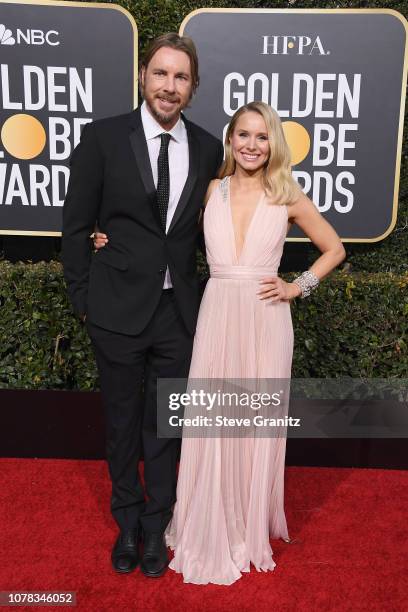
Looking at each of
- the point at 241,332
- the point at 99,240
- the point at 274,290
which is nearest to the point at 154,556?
the point at 241,332

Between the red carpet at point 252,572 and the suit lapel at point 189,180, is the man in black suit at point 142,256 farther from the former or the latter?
the red carpet at point 252,572

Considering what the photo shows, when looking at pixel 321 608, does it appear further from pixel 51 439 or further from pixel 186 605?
pixel 51 439

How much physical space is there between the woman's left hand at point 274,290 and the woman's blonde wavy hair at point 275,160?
1.06 ft

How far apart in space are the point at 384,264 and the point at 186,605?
2756 mm

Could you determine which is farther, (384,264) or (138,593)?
(384,264)

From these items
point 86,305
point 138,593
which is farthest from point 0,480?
point 86,305

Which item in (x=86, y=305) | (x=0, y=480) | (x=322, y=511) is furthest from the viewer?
(x=0, y=480)

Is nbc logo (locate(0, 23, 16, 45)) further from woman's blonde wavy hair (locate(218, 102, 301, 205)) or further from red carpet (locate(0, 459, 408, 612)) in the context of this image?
red carpet (locate(0, 459, 408, 612))

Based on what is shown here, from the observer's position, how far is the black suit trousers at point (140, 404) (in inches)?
91.0

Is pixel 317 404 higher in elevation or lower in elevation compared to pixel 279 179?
lower

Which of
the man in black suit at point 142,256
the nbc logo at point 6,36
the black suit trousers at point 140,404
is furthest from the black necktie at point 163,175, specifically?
the nbc logo at point 6,36

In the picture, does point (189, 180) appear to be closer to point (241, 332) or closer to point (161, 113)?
point (161, 113)

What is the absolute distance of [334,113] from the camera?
11.8 feet

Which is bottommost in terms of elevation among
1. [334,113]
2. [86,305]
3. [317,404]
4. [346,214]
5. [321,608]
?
[321,608]
